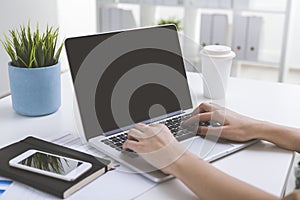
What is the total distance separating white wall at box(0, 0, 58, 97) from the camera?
6.85 feet

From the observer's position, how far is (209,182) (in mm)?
815

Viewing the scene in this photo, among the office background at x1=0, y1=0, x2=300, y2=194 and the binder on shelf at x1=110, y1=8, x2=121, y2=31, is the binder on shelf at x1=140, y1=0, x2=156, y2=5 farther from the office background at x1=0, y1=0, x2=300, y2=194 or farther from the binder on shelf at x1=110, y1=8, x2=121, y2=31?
the binder on shelf at x1=110, y1=8, x2=121, y2=31

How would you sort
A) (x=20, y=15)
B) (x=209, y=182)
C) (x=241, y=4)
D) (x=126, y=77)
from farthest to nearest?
(x=241, y=4), (x=20, y=15), (x=126, y=77), (x=209, y=182)

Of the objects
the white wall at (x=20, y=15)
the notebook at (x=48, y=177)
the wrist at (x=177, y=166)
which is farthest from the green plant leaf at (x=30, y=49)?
the white wall at (x=20, y=15)

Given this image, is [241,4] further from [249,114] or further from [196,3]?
[249,114]

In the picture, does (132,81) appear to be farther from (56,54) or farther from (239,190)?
Result: (239,190)

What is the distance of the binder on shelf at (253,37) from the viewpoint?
3.09 meters

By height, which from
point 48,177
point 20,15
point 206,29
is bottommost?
point 48,177

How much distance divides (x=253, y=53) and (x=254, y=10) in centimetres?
31

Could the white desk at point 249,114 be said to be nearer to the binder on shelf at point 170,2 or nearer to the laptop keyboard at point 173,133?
the laptop keyboard at point 173,133

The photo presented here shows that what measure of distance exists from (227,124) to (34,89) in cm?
53

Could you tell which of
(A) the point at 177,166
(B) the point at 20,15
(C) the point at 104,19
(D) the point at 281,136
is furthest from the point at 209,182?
(C) the point at 104,19

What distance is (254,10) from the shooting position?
313cm

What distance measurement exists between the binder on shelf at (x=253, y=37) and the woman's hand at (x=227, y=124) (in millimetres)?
2113
